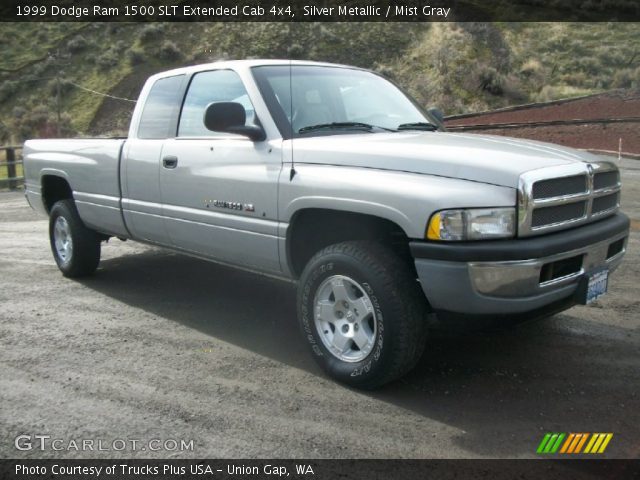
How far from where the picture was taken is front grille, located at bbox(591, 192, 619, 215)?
3.71 m

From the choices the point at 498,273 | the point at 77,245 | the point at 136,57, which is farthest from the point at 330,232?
the point at 136,57

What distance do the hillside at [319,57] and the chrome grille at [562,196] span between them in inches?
973

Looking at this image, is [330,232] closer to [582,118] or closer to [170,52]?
[582,118]

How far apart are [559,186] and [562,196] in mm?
58

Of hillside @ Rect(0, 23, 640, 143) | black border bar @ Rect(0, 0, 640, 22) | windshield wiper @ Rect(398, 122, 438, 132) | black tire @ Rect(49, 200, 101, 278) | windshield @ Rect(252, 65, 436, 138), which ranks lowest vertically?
black tire @ Rect(49, 200, 101, 278)

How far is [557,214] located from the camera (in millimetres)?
3381

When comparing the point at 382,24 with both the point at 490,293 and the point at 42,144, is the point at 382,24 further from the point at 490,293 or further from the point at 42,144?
the point at 490,293

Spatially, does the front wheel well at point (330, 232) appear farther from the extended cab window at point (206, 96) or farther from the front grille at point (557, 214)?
the extended cab window at point (206, 96)

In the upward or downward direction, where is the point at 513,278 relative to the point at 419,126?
downward

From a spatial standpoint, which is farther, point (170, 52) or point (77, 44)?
point (77, 44)

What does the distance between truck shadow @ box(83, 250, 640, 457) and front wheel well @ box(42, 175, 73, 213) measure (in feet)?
3.85

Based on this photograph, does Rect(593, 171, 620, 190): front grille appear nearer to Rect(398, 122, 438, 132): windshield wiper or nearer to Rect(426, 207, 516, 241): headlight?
Rect(426, 207, 516, 241): headlight

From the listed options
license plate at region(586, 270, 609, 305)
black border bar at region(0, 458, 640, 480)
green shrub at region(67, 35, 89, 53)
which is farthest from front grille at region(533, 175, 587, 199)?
green shrub at region(67, 35, 89, 53)

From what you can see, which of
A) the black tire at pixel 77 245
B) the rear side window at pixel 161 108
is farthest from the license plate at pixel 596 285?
the black tire at pixel 77 245
